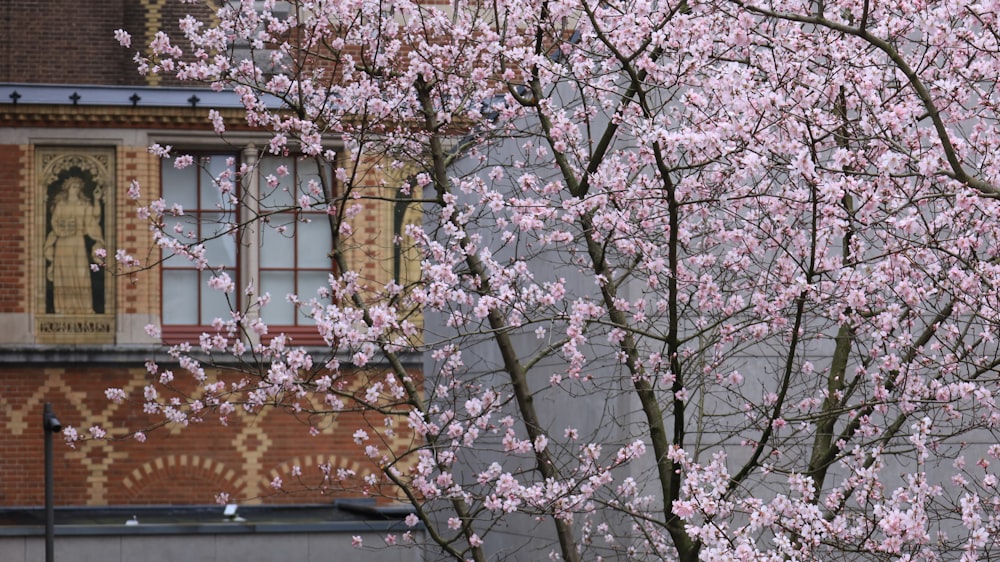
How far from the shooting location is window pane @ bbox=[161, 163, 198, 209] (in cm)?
1858

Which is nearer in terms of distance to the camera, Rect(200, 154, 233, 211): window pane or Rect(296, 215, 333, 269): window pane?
Rect(200, 154, 233, 211): window pane

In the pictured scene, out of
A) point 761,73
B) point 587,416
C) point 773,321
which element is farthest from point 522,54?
point 587,416

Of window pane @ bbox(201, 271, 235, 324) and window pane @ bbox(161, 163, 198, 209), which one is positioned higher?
window pane @ bbox(161, 163, 198, 209)

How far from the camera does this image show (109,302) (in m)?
18.1

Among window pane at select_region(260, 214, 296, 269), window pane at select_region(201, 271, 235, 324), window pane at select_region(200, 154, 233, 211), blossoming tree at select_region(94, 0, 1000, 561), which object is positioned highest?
A: window pane at select_region(200, 154, 233, 211)

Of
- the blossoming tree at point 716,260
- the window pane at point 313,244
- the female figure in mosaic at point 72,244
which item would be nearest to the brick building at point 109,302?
the female figure in mosaic at point 72,244

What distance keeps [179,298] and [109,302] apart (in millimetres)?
908

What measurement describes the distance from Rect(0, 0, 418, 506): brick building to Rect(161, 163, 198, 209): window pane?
0.02 meters

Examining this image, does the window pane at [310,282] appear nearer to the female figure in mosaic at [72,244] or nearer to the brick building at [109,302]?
the brick building at [109,302]

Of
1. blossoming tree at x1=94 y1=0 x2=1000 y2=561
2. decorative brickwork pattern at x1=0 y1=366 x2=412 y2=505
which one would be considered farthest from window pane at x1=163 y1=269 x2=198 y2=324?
blossoming tree at x1=94 y1=0 x2=1000 y2=561

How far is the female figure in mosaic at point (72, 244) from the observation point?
18.1 m

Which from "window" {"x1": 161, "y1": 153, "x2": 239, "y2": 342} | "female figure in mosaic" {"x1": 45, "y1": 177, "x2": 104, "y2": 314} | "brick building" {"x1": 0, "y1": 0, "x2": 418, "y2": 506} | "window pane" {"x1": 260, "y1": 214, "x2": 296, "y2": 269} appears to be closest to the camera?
"brick building" {"x1": 0, "y1": 0, "x2": 418, "y2": 506}

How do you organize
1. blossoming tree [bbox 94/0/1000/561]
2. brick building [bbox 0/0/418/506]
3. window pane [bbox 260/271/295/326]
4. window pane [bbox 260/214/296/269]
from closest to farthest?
blossoming tree [bbox 94/0/1000/561] → brick building [bbox 0/0/418/506] → window pane [bbox 260/271/295/326] → window pane [bbox 260/214/296/269]

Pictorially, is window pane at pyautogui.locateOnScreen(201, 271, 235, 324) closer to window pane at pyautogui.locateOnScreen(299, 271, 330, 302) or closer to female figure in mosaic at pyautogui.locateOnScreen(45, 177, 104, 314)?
window pane at pyautogui.locateOnScreen(299, 271, 330, 302)
